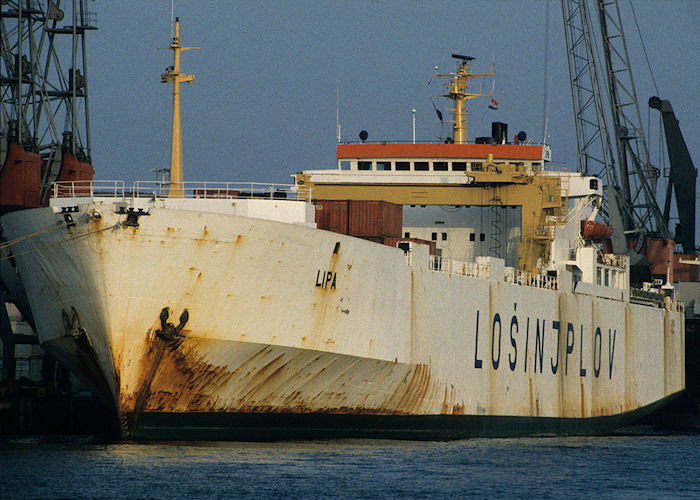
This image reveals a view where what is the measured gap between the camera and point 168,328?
26.2m

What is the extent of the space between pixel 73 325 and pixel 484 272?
13.5 meters

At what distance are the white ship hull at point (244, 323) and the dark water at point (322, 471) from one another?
0.94 metres

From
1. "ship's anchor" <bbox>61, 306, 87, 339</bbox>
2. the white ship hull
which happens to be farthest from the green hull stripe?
"ship's anchor" <bbox>61, 306, 87, 339</bbox>

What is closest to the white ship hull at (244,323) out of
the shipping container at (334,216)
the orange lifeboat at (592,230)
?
the shipping container at (334,216)

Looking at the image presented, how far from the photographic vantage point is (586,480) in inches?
1068

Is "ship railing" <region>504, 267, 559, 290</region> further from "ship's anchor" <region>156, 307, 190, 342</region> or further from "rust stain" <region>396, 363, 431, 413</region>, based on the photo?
"ship's anchor" <region>156, 307, 190, 342</region>

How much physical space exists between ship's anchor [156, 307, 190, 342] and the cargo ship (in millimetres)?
50

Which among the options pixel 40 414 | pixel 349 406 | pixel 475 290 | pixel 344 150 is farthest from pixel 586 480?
pixel 344 150

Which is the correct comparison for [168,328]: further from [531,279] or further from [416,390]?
[531,279]

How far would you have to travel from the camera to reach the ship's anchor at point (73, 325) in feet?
88.3

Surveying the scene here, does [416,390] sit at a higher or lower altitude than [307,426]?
higher

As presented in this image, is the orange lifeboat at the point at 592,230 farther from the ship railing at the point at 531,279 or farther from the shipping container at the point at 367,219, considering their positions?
the shipping container at the point at 367,219

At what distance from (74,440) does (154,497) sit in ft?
33.0

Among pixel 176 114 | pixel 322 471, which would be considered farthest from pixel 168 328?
pixel 176 114
